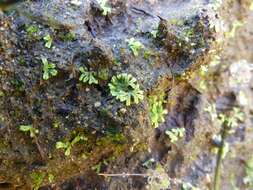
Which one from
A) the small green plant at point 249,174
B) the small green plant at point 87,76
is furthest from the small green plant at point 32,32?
the small green plant at point 249,174

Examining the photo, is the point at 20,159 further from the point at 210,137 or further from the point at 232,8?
the point at 232,8

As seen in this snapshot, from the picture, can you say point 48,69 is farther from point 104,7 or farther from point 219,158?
point 219,158

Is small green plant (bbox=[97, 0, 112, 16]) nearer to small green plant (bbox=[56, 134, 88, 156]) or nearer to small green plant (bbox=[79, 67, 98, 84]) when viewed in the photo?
small green plant (bbox=[79, 67, 98, 84])

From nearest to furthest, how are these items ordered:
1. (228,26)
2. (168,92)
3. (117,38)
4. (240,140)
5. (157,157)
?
1. (117,38)
2. (168,92)
3. (157,157)
4. (228,26)
5. (240,140)

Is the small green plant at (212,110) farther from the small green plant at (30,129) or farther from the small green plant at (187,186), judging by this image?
the small green plant at (30,129)

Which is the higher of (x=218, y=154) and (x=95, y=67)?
(x=95, y=67)

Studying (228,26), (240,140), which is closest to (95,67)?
(228,26)

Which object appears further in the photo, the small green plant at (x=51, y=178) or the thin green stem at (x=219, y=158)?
the thin green stem at (x=219, y=158)

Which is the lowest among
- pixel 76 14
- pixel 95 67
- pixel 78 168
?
pixel 78 168

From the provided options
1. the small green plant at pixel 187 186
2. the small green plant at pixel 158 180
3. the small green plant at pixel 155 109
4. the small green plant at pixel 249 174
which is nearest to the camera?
the small green plant at pixel 155 109
